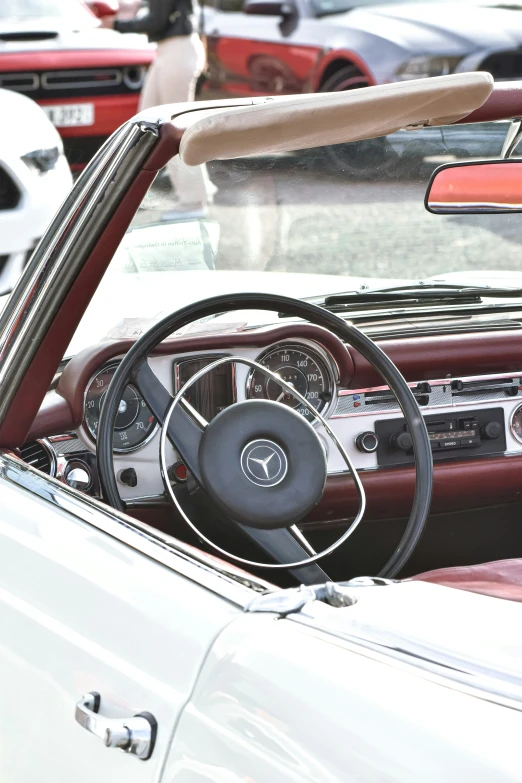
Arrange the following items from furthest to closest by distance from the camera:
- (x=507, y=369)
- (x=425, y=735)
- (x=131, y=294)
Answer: (x=507, y=369) < (x=131, y=294) < (x=425, y=735)

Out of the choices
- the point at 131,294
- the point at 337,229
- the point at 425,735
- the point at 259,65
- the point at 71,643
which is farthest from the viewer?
Result: the point at 259,65

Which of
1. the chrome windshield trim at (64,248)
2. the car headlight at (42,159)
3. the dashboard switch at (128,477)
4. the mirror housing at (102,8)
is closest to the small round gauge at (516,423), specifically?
the dashboard switch at (128,477)

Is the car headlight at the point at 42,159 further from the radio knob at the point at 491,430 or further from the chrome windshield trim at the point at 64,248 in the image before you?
the chrome windshield trim at the point at 64,248

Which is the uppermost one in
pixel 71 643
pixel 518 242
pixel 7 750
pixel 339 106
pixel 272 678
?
pixel 339 106

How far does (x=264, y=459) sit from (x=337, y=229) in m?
1.37

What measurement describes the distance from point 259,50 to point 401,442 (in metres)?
6.80

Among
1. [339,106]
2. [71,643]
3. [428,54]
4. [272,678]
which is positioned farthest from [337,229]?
[428,54]

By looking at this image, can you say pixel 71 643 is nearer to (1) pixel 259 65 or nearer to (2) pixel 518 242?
(2) pixel 518 242

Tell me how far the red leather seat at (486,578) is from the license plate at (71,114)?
6.52 m

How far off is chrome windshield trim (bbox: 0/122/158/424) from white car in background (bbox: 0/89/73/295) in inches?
143

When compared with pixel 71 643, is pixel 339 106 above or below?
above

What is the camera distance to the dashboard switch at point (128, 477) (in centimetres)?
257

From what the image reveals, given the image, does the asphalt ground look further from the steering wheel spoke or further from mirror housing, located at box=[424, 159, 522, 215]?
the steering wheel spoke

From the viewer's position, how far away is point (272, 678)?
126 centimetres
